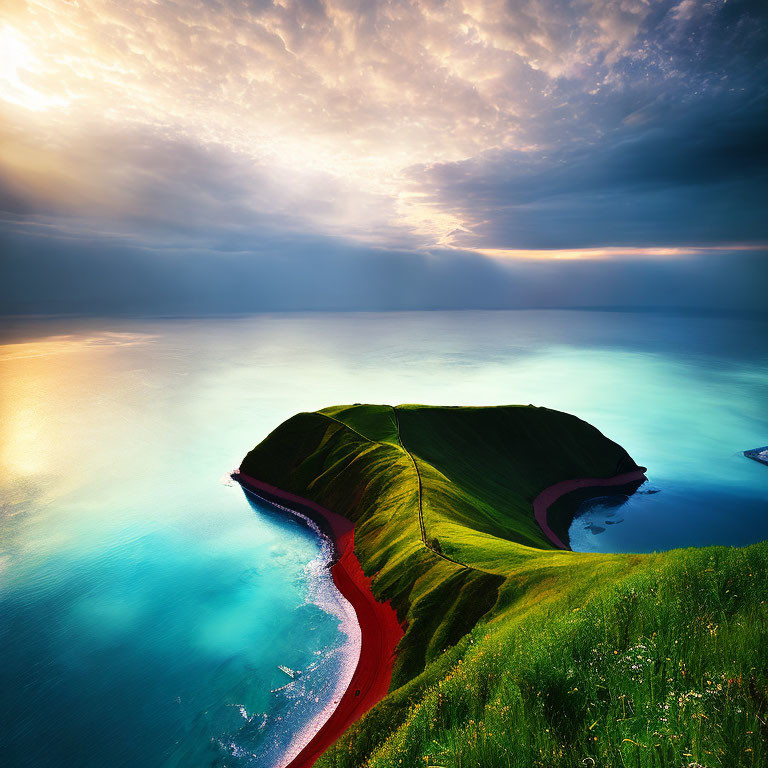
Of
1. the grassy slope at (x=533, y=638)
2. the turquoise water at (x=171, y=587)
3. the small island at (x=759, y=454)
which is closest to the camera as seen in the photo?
the grassy slope at (x=533, y=638)

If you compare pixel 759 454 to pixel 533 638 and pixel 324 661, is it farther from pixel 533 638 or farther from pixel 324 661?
pixel 533 638

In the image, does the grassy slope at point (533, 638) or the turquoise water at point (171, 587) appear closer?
the grassy slope at point (533, 638)

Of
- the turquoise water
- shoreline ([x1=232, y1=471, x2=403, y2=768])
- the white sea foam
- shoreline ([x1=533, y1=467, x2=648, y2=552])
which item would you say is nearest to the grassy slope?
shoreline ([x1=232, y1=471, x2=403, y2=768])

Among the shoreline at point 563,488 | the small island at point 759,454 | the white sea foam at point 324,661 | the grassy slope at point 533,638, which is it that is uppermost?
the grassy slope at point 533,638

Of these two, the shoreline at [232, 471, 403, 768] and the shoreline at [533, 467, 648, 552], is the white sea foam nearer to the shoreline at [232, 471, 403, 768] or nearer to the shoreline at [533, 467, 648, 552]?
the shoreline at [232, 471, 403, 768]

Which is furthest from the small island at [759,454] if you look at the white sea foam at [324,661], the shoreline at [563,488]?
the white sea foam at [324,661]

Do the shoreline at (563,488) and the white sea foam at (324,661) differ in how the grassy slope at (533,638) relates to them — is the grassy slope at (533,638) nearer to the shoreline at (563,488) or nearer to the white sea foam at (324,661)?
the shoreline at (563,488)

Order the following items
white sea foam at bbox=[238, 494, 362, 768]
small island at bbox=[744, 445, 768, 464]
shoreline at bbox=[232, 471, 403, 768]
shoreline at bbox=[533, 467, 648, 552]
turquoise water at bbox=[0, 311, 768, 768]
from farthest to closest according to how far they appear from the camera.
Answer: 1. small island at bbox=[744, 445, 768, 464]
2. shoreline at bbox=[533, 467, 648, 552]
3. turquoise water at bbox=[0, 311, 768, 768]
4. white sea foam at bbox=[238, 494, 362, 768]
5. shoreline at bbox=[232, 471, 403, 768]

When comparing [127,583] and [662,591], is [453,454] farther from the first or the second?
[662,591]
